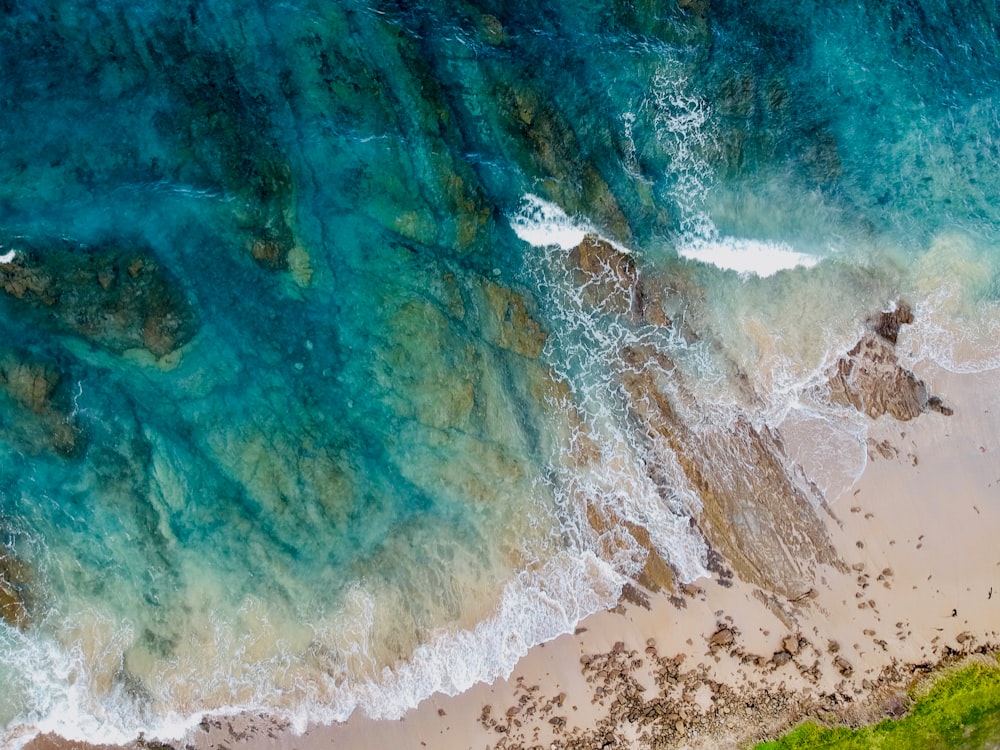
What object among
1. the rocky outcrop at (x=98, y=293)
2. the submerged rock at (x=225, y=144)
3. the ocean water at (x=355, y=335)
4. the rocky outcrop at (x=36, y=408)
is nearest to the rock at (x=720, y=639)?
the ocean water at (x=355, y=335)

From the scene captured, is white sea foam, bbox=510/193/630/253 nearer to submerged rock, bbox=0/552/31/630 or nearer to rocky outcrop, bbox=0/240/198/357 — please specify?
rocky outcrop, bbox=0/240/198/357

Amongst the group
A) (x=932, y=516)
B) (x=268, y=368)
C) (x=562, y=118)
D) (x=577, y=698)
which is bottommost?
(x=577, y=698)

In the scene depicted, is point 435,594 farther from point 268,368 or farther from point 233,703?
point 268,368

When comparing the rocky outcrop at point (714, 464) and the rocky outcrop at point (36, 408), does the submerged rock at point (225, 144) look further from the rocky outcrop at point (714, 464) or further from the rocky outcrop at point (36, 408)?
the rocky outcrop at point (714, 464)

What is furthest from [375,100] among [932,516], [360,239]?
[932,516]

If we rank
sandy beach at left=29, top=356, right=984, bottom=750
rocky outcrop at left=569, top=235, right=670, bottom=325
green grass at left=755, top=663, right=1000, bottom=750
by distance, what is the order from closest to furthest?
sandy beach at left=29, top=356, right=984, bottom=750 < green grass at left=755, top=663, right=1000, bottom=750 < rocky outcrop at left=569, top=235, right=670, bottom=325

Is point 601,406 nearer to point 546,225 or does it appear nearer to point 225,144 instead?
point 546,225

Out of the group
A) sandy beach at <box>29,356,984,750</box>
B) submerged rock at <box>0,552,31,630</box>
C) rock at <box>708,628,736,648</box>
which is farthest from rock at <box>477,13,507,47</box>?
submerged rock at <box>0,552,31,630</box>
